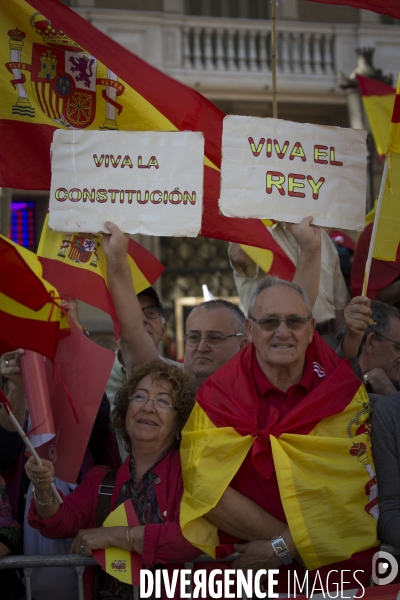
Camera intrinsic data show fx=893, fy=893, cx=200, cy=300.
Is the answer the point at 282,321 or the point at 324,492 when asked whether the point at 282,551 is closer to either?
the point at 324,492

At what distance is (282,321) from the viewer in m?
3.45

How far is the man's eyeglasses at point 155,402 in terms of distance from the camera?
3531 mm

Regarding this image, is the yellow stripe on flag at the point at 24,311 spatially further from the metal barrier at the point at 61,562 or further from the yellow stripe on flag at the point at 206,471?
the metal barrier at the point at 61,562

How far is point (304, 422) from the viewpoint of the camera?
3297 mm

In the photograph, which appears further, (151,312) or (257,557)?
(151,312)

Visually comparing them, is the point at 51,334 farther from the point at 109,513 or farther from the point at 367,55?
the point at 367,55

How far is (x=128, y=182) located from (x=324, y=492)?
157cm

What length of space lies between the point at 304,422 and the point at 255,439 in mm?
192

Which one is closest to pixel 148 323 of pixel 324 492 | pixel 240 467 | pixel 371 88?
pixel 240 467

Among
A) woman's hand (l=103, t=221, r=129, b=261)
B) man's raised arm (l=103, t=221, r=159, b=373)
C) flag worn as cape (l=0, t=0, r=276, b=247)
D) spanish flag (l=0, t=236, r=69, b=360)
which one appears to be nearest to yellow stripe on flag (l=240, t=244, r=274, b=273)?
flag worn as cape (l=0, t=0, r=276, b=247)

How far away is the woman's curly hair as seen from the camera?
358 centimetres

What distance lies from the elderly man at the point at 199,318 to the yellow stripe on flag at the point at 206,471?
2.24ft

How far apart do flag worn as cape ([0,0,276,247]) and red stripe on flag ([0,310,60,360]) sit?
100cm

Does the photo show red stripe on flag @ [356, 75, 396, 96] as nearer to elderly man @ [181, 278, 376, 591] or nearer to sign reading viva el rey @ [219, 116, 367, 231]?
sign reading viva el rey @ [219, 116, 367, 231]
